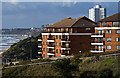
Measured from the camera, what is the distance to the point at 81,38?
5594cm

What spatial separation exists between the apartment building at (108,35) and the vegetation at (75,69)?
49.4 ft

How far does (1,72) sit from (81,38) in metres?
22.2

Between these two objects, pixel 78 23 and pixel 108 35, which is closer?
pixel 108 35

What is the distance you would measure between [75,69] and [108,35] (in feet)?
67.9

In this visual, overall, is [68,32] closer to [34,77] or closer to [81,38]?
[81,38]

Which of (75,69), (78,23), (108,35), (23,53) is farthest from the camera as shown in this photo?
(23,53)

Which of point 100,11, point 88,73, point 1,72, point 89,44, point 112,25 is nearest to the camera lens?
point 88,73

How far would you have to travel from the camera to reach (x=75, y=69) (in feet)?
102

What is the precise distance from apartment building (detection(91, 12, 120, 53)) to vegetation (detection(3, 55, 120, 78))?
15.1 metres

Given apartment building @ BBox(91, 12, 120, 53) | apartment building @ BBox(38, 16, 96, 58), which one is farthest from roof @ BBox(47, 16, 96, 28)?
apartment building @ BBox(91, 12, 120, 53)

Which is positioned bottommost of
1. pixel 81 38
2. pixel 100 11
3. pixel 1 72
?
pixel 1 72

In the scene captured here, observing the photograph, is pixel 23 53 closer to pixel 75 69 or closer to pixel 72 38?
pixel 72 38

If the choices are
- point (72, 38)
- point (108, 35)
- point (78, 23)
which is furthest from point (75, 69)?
point (78, 23)

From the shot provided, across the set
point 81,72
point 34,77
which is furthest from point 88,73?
point 34,77
